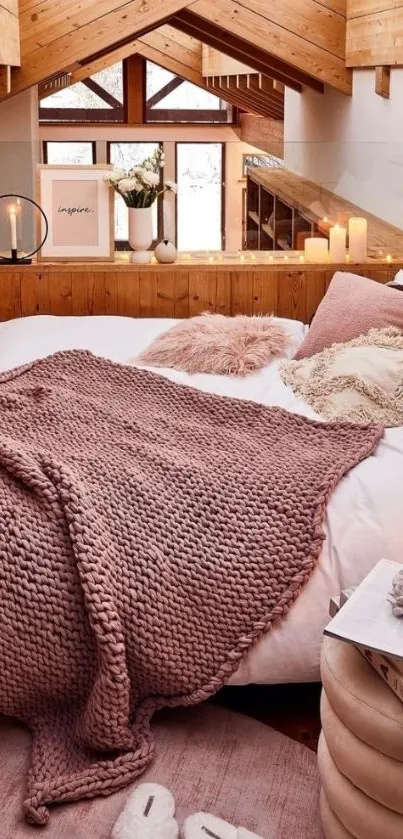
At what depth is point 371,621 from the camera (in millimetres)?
1395

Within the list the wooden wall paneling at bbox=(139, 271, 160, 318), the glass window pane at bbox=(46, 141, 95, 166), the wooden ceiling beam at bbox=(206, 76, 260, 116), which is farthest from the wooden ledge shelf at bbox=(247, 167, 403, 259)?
the wooden ceiling beam at bbox=(206, 76, 260, 116)

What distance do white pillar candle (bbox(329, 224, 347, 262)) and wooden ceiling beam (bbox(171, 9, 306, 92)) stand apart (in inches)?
83.5

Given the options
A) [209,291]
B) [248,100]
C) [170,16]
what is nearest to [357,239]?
[209,291]

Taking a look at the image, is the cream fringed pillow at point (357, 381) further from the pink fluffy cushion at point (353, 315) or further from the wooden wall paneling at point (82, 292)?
the wooden wall paneling at point (82, 292)

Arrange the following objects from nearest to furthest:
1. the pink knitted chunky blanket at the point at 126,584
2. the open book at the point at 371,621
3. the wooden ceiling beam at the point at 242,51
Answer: the open book at the point at 371,621 → the pink knitted chunky blanket at the point at 126,584 → the wooden ceiling beam at the point at 242,51

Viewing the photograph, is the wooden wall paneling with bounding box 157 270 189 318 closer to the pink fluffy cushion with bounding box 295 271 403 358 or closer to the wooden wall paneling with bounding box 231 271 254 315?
the wooden wall paneling with bounding box 231 271 254 315

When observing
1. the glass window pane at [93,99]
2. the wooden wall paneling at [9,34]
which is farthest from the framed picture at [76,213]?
the glass window pane at [93,99]

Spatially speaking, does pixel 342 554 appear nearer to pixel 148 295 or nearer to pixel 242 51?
pixel 148 295

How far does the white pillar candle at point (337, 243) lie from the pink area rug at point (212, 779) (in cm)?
231

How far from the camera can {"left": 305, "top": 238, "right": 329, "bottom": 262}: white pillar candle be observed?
152 inches

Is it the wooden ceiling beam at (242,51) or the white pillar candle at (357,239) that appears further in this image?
the wooden ceiling beam at (242,51)

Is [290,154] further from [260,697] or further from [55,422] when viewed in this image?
[260,697]

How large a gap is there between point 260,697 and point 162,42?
25.4 ft

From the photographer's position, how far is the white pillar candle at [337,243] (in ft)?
12.6
